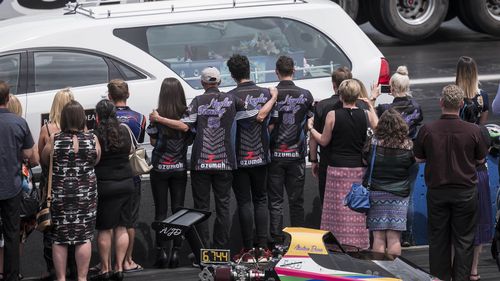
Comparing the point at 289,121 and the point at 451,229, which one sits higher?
the point at 289,121

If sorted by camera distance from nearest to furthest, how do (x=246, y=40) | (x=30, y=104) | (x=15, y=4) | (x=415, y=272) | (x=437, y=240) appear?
(x=415, y=272)
(x=437, y=240)
(x=30, y=104)
(x=246, y=40)
(x=15, y=4)

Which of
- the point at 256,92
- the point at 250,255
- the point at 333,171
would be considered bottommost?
the point at 250,255

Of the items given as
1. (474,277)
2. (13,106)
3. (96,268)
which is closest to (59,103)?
(13,106)

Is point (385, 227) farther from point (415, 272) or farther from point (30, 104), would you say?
point (30, 104)

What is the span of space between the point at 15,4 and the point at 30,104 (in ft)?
18.5

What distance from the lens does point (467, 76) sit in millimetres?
9938

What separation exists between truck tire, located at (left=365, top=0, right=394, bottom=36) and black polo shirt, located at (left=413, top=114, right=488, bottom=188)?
9507mm

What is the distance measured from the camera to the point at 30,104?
11.1 m

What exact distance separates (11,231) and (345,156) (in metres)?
2.70

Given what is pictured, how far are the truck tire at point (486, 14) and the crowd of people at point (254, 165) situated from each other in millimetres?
8280

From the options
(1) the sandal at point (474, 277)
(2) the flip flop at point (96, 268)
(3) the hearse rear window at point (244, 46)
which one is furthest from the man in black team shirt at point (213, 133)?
(1) the sandal at point (474, 277)

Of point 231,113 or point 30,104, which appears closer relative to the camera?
point 231,113

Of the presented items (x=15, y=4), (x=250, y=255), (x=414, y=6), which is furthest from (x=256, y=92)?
(x=414, y=6)

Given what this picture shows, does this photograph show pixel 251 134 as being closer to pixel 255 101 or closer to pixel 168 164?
pixel 255 101
